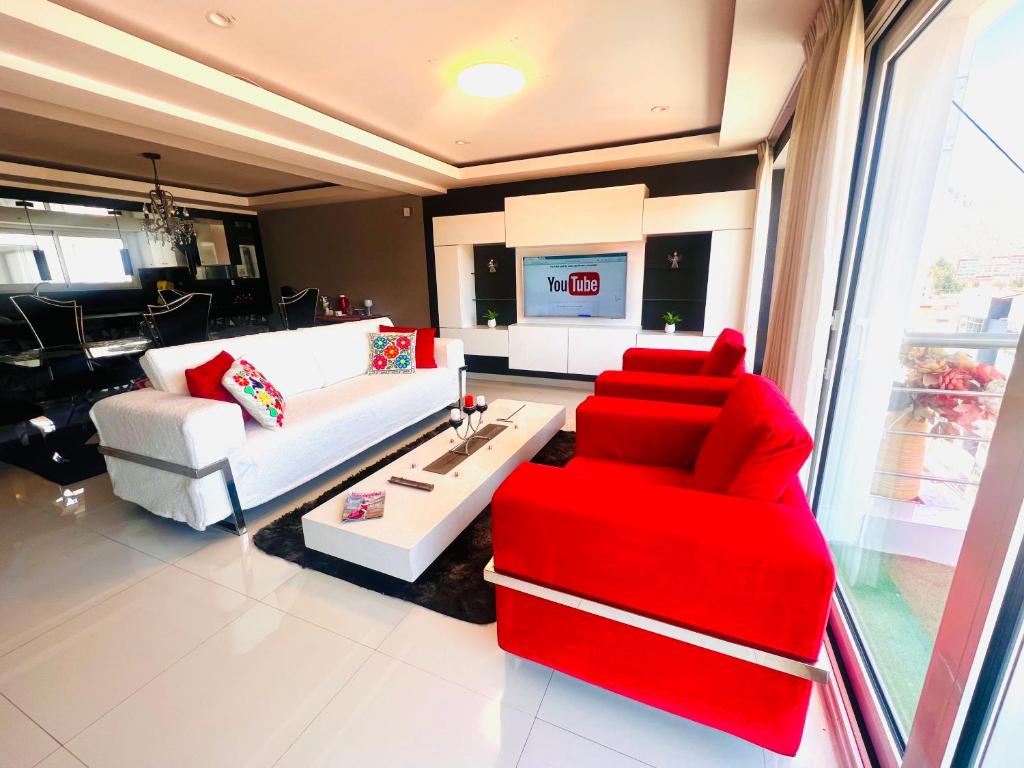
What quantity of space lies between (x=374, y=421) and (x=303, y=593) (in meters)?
1.37

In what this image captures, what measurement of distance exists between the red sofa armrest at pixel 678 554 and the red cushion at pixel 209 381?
2009 millimetres

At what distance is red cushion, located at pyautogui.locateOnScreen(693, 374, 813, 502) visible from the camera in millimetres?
1112

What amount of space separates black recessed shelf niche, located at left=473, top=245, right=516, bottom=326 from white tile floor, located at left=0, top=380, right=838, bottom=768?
4.02m

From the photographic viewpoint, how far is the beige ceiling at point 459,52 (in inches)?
78.7

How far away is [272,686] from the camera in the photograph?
138 cm

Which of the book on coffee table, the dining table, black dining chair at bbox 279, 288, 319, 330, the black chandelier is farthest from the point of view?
black dining chair at bbox 279, 288, 319, 330

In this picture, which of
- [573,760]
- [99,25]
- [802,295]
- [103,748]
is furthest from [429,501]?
[99,25]

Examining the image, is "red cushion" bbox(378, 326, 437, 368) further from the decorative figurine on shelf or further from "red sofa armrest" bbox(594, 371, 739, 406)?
"red sofa armrest" bbox(594, 371, 739, 406)

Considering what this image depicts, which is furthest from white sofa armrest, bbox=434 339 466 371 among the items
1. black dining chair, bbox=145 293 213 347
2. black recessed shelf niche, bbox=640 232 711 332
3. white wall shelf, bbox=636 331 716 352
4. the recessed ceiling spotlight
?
black dining chair, bbox=145 293 213 347

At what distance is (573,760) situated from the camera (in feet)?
3.78

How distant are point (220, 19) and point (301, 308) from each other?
13.1 ft

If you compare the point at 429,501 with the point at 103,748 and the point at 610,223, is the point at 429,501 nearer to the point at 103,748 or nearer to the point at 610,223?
the point at 103,748

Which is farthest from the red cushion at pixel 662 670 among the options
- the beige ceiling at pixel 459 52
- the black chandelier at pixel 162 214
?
the black chandelier at pixel 162 214

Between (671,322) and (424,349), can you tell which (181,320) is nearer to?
(424,349)
